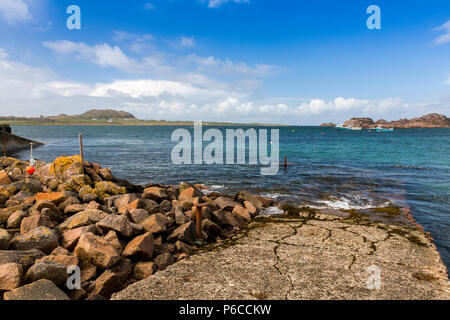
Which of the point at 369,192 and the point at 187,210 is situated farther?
the point at 369,192

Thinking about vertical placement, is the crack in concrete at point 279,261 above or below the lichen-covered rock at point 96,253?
below

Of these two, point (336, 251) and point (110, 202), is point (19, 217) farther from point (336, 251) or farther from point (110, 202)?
point (336, 251)

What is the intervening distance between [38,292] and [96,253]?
1.36m

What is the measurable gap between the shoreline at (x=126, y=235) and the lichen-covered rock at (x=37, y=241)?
0.02 metres

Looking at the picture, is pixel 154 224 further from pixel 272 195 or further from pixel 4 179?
pixel 272 195

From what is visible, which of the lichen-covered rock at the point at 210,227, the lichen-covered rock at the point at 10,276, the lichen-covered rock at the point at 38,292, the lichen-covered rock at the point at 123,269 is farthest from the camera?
the lichen-covered rock at the point at 210,227

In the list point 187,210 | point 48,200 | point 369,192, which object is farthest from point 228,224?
point 369,192

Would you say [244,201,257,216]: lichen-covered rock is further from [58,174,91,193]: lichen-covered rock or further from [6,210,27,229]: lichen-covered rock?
[6,210,27,229]: lichen-covered rock

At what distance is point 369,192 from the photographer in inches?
633

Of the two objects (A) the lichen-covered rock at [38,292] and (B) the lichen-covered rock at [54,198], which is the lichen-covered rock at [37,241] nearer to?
(A) the lichen-covered rock at [38,292]

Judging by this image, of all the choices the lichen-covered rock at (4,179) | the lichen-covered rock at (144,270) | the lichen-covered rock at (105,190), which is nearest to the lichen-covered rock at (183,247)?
the lichen-covered rock at (144,270)

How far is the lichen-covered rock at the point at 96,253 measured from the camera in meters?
5.80
